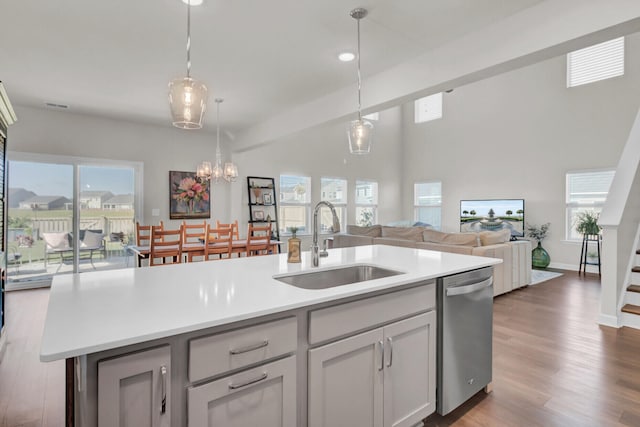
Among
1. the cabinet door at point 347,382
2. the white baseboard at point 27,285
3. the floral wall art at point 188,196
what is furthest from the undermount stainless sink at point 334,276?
the white baseboard at point 27,285

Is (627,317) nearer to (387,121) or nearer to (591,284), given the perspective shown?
(591,284)

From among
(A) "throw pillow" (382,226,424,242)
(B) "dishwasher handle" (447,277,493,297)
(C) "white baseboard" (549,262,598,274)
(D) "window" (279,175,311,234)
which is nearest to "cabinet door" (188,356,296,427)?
(B) "dishwasher handle" (447,277,493,297)

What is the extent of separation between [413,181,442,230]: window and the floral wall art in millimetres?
5392

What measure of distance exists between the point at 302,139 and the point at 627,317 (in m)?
6.07

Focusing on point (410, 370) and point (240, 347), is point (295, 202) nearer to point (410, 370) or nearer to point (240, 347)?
point (410, 370)

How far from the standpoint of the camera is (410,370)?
1.72 metres

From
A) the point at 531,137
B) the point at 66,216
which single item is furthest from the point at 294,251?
the point at 531,137

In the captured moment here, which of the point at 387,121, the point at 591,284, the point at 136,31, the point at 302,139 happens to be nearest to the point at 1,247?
the point at 136,31

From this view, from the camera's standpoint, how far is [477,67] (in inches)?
115

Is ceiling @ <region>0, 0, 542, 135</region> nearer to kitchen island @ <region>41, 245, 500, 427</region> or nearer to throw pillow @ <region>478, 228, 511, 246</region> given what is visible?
kitchen island @ <region>41, 245, 500, 427</region>

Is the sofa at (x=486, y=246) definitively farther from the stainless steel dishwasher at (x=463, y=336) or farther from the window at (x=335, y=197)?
the window at (x=335, y=197)

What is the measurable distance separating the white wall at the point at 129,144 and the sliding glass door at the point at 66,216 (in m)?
0.17

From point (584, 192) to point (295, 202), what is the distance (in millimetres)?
5594

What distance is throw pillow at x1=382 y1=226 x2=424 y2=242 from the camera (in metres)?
4.94
